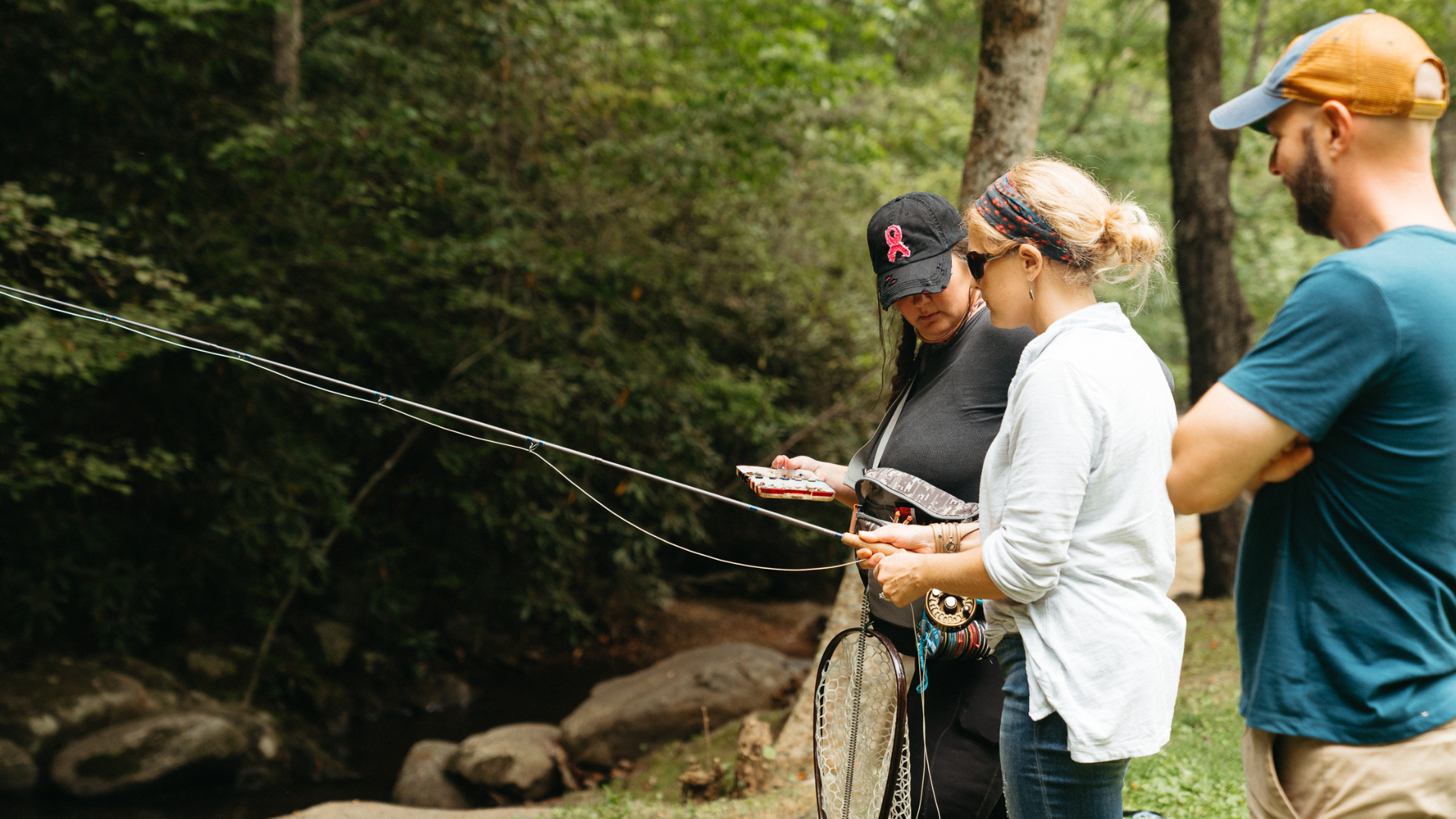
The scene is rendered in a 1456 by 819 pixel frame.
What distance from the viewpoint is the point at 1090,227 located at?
1683mm

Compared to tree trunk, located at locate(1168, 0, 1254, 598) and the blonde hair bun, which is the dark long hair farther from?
tree trunk, located at locate(1168, 0, 1254, 598)

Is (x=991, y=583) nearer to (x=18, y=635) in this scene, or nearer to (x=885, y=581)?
(x=885, y=581)

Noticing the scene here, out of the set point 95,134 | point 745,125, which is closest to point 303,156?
point 95,134

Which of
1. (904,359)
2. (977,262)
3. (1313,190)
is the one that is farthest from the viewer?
(904,359)

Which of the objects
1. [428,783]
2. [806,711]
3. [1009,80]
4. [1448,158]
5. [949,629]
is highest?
[1448,158]

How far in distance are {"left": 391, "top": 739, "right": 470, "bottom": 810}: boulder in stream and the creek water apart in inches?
9.2

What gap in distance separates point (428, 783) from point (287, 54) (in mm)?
5054

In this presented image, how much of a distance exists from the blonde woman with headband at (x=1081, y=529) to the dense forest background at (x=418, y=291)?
4.87 metres

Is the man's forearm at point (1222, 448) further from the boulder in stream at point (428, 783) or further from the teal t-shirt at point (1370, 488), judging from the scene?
the boulder in stream at point (428, 783)

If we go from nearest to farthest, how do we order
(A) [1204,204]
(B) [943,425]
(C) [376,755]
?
(B) [943,425] → (A) [1204,204] → (C) [376,755]

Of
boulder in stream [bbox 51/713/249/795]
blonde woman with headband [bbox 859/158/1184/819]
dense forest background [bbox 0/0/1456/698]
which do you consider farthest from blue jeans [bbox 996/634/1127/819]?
boulder in stream [bbox 51/713/249/795]

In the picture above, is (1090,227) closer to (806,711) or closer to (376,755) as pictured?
(806,711)

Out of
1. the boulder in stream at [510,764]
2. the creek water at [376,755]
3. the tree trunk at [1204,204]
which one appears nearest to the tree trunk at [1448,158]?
the tree trunk at [1204,204]

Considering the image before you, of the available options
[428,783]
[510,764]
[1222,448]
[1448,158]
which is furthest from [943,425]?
[1448,158]
